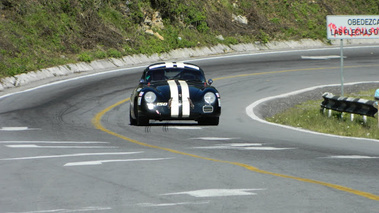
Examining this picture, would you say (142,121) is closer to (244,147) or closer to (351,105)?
(244,147)

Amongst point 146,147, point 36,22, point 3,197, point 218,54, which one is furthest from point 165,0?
point 3,197

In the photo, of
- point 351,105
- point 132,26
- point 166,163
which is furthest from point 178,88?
point 132,26

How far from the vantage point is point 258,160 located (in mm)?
11102

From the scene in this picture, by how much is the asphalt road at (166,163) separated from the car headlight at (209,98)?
0.66 m

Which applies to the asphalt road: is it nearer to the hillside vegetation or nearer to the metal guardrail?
the metal guardrail

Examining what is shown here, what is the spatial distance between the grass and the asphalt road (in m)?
1.25

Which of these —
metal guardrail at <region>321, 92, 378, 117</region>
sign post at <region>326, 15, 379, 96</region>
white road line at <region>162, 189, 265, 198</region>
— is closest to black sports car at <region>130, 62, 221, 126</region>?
metal guardrail at <region>321, 92, 378, 117</region>

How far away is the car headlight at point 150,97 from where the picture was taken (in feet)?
54.8

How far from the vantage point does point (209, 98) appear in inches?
661

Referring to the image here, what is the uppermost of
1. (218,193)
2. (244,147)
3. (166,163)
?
(218,193)

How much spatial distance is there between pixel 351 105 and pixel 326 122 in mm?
863

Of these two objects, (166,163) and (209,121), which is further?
(209,121)

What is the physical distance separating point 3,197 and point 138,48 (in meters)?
26.6

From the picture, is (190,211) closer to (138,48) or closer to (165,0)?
(138,48)
